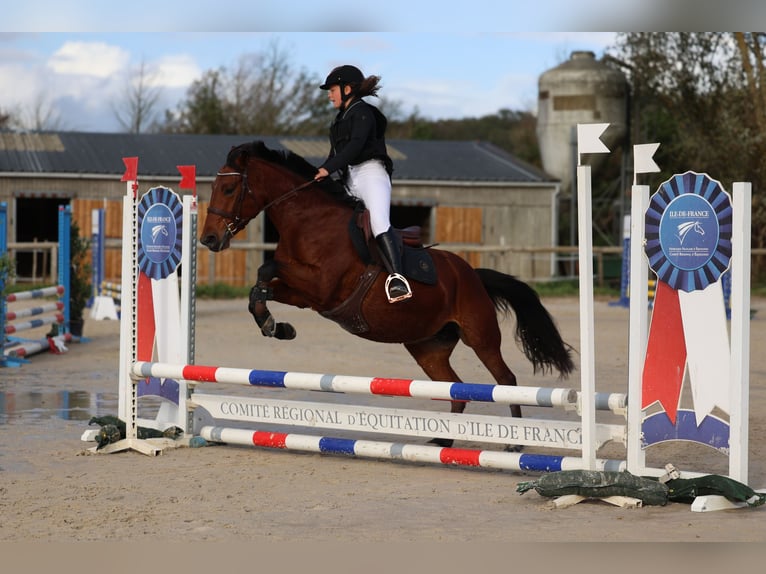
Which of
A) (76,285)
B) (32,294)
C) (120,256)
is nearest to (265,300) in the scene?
(32,294)

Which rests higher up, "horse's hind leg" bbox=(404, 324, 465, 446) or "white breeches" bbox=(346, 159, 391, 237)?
"white breeches" bbox=(346, 159, 391, 237)

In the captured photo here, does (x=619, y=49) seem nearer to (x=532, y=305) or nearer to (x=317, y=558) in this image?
(x=532, y=305)

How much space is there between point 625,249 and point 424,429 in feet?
38.0

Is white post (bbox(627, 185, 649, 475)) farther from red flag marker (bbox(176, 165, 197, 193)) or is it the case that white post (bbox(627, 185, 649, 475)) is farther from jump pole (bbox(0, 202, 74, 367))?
jump pole (bbox(0, 202, 74, 367))

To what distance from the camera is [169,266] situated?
244 inches

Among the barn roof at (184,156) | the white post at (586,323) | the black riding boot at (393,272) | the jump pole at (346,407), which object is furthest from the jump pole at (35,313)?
the barn roof at (184,156)

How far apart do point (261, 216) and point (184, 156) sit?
102 inches

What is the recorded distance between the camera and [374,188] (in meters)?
5.72

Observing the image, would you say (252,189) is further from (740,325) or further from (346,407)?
(740,325)

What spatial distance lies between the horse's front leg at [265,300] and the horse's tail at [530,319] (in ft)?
4.62

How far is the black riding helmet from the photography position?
5.74 m

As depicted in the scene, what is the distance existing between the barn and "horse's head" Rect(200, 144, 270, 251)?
1436 cm

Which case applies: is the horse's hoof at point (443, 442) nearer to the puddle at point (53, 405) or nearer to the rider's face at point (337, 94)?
the rider's face at point (337, 94)

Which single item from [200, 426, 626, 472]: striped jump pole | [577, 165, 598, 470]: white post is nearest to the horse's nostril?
[200, 426, 626, 472]: striped jump pole
